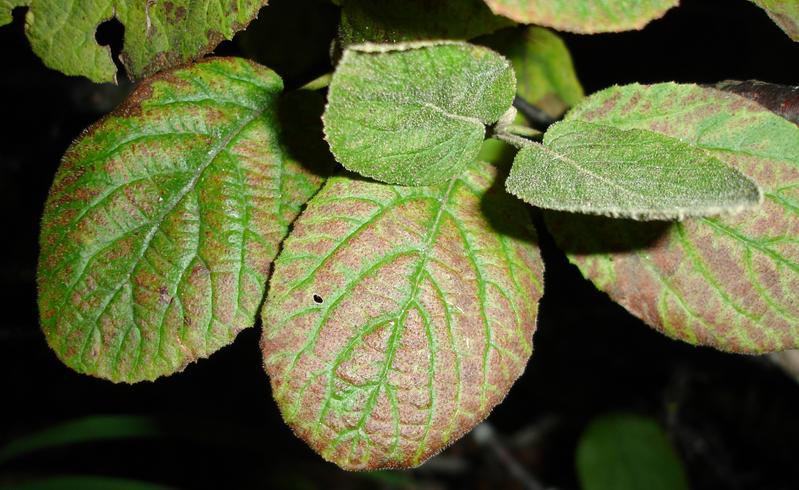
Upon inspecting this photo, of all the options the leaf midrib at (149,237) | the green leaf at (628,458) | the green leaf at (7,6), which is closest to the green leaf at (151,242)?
the leaf midrib at (149,237)

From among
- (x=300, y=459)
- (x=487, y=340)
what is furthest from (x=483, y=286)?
(x=300, y=459)

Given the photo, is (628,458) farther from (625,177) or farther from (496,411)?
(625,177)

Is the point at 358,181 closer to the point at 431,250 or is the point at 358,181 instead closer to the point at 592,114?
the point at 431,250

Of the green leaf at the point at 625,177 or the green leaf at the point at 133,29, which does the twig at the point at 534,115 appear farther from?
the green leaf at the point at 133,29

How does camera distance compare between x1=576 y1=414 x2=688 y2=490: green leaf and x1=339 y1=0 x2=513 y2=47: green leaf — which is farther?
x1=576 y1=414 x2=688 y2=490: green leaf

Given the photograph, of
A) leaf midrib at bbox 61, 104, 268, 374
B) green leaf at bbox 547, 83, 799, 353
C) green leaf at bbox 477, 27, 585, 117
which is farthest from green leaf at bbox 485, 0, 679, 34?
green leaf at bbox 477, 27, 585, 117

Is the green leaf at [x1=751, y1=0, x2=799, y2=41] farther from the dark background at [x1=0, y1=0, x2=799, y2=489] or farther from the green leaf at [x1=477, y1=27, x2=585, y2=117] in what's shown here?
the dark background at [x1=0, y1=0, x2=799, y2=489]
